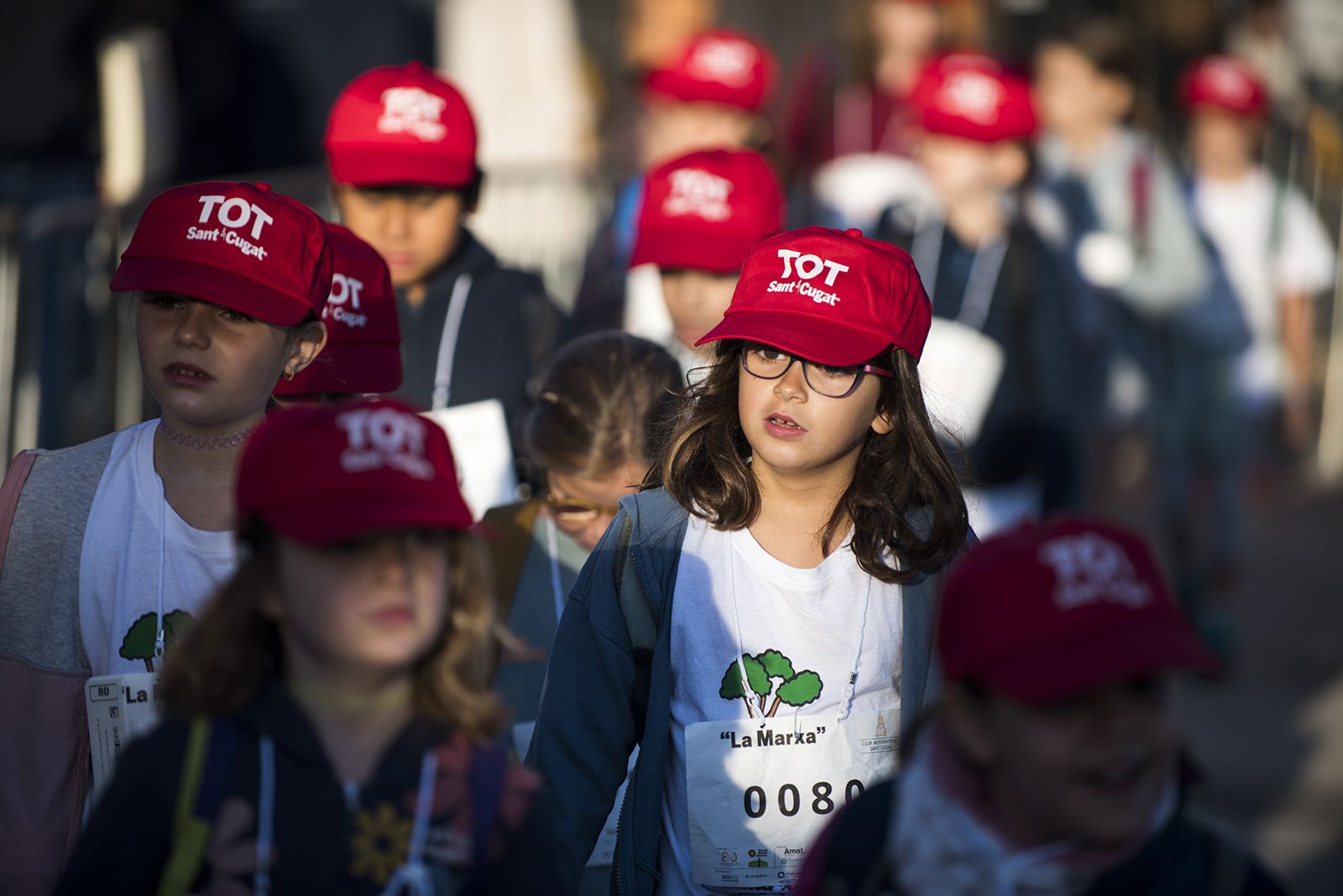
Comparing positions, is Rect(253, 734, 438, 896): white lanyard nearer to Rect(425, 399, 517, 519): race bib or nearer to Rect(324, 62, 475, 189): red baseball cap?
Rect(425, 399, 517, 519): race bib

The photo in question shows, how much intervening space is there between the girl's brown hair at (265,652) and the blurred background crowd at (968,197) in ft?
5.30

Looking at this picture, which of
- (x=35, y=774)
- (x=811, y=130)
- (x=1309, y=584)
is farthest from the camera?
(x=1309, y=584)

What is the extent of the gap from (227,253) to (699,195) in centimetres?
226

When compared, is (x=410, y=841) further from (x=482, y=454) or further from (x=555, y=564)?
(x=482, y=454)

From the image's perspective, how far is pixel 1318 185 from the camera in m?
12.6

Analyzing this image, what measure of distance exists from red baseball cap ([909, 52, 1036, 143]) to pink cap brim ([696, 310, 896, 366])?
11.5 ft

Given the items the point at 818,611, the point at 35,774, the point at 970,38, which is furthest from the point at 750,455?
the point at 970,38

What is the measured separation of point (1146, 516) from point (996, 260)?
4755mm

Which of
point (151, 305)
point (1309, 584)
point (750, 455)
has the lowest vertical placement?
point (1309, 584)

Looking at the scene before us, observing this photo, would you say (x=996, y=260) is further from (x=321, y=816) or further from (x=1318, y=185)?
(x=1318, y=185)

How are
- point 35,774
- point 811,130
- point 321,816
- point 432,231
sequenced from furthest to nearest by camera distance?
point 811,130 < point 432,231 < point 35,774 < point 321,816

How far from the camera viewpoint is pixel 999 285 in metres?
6.61

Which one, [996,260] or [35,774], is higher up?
[996,260]

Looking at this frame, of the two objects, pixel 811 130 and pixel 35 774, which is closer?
pixel 35 774
